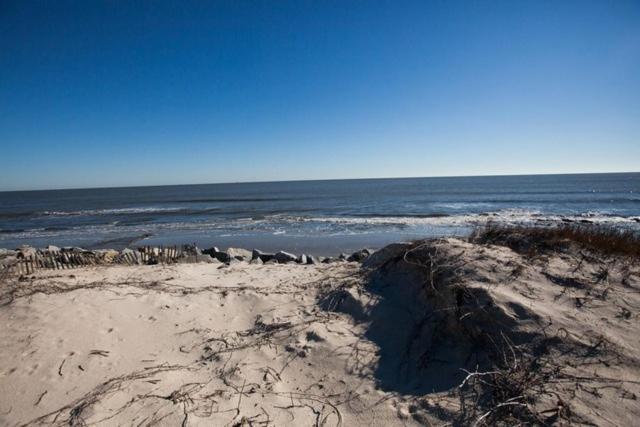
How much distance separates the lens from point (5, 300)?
4.70 meters

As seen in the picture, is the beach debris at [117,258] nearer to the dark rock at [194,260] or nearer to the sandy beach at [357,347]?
the dark rock at [194,260]

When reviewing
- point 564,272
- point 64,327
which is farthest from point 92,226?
point 564,272

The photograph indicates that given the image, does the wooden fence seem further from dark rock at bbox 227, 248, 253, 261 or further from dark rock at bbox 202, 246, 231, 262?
dark rock at bbox 227, 248, 253, 261

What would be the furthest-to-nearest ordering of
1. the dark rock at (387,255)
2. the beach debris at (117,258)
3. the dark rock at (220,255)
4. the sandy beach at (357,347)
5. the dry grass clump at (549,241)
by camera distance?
the dark rock at (220,255) → the beach debris at (117,258) → the dark rock at (387,255) → the dry grass clump at (549,241) → the sandy beach at (357,347)

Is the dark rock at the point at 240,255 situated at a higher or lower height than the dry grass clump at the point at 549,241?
lower

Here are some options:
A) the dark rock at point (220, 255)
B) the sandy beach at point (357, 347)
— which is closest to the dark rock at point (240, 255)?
the dark rock at point (220, 255)

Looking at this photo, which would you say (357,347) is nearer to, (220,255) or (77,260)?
(77,260)

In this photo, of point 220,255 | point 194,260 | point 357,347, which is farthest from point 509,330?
point 220,255

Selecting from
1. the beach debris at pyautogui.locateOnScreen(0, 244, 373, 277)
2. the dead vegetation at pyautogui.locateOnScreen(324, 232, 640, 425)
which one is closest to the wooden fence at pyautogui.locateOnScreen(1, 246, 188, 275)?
the beach debris at pyautogui.locateOnScreen(0, 244, 373, 277)

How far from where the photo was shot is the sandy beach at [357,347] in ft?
8.51

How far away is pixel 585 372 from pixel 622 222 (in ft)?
77.8

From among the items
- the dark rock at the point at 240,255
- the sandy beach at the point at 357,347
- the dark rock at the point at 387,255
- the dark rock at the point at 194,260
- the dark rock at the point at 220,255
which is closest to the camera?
the sandy beach at the point at 357,347

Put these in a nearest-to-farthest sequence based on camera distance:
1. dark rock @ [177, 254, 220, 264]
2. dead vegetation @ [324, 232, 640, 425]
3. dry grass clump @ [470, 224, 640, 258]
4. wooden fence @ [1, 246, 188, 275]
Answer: dead vegetation @ [324, 232, 640, 425]
dry grass clump @ [470, 224, 640, 258]
wooden fence @ [1, 246, 188, 275]
dark rock @ [177, 254, 220, 264]

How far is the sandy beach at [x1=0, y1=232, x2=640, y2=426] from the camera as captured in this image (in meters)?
2.59
